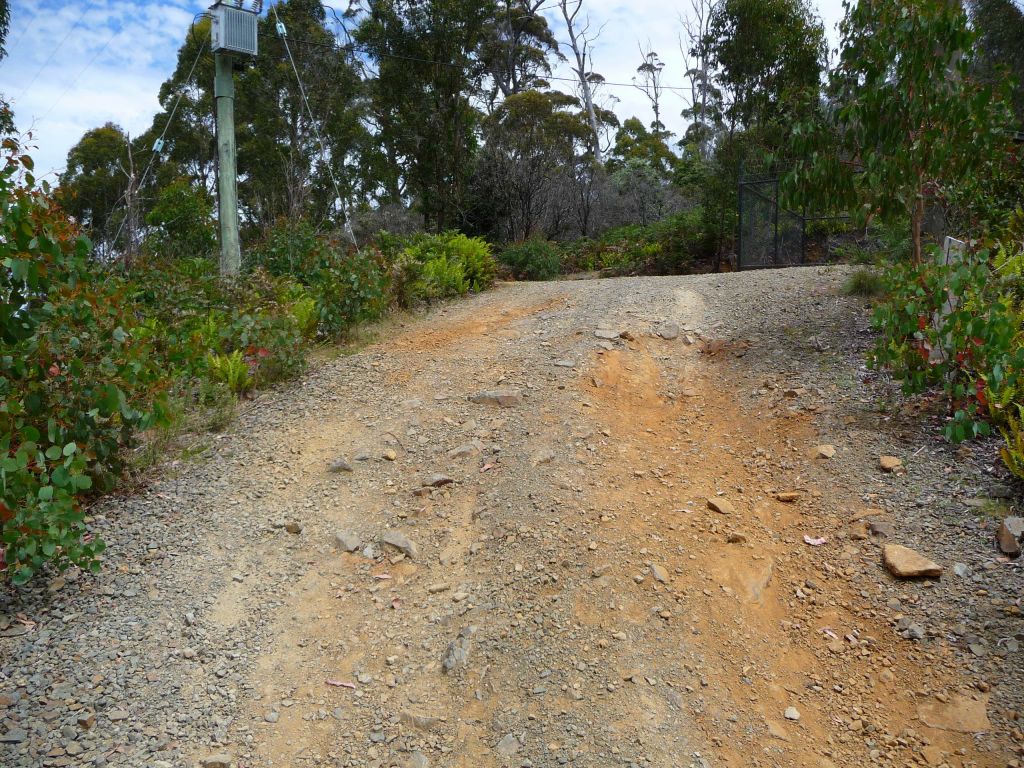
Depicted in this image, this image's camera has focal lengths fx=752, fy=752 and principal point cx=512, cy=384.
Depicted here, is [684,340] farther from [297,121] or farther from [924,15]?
[297,121]

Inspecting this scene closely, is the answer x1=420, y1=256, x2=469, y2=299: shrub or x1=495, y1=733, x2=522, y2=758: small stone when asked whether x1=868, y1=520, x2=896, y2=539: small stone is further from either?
x1=420, y1=256, x2=469, y2=299: shrub

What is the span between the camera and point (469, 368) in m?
5.79

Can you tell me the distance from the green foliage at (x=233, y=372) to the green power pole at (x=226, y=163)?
3077 millimetres

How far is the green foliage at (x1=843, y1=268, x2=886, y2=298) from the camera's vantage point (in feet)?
21.9

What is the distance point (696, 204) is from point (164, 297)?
13010mm

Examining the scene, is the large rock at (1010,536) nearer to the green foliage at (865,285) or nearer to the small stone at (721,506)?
the small stone at (721,506)

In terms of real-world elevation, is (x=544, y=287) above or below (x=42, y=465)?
above

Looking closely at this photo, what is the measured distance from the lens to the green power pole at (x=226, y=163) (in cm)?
820

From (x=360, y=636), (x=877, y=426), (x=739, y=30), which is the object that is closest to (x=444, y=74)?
(x=739, y=30)

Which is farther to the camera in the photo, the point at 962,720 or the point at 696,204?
the point at 696,204

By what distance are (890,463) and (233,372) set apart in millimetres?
4215

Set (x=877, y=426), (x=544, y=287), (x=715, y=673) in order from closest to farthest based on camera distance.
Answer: (x=715, y=673) < (x=877, y=426) < (x=544, y=287)

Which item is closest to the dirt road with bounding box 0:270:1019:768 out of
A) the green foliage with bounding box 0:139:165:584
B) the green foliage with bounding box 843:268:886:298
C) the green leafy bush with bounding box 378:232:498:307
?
the green foliage with bounding box 0:139:165:584

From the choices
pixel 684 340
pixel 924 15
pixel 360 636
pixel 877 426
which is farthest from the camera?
pixel 684 340
